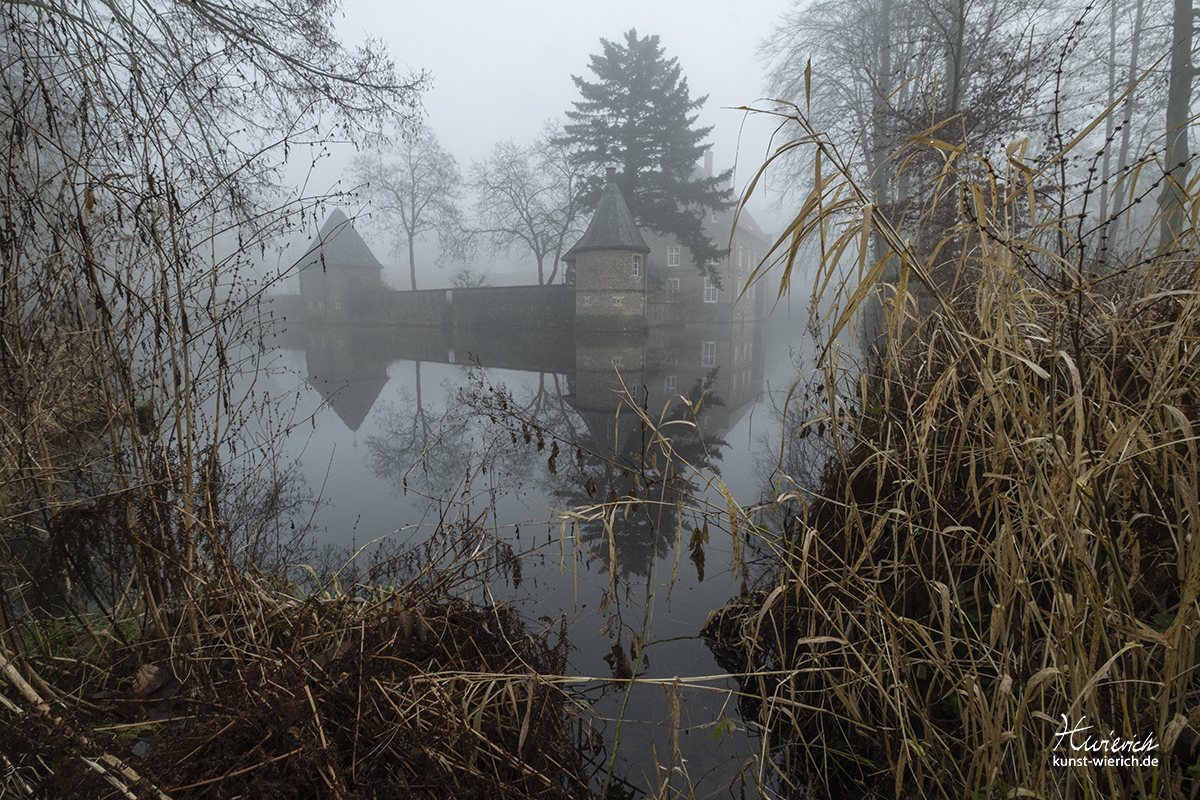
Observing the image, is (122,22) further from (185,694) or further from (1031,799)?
(1031,799)

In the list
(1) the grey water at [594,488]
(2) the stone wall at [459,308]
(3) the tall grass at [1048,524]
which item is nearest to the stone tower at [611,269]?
(2) the stone wall at [459,308]

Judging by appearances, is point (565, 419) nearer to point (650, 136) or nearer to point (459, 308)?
point (650, 136)

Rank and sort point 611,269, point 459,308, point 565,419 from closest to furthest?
point 565,419, point 611,269, point 459,308

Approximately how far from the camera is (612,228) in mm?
23969

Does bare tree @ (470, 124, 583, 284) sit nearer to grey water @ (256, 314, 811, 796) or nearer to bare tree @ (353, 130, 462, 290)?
bare tree @ (353, 130, 462, 290)

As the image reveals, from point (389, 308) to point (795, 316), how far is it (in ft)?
83.7

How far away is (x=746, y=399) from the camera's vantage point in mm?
10016

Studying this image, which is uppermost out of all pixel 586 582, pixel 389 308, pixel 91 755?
pixel 389 308

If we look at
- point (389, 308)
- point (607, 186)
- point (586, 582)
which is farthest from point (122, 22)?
point (389, 308)

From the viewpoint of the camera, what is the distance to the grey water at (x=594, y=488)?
243cm

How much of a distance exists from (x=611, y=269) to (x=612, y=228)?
153 cm

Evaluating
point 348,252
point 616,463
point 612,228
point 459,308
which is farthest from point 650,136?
point 616,463

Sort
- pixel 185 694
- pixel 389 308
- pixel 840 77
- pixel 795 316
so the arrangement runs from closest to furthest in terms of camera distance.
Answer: pixel 185 694, pixel 840 77, pixel 389 308, pixel 795 316

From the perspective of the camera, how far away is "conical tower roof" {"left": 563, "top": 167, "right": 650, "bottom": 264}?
23.9m
